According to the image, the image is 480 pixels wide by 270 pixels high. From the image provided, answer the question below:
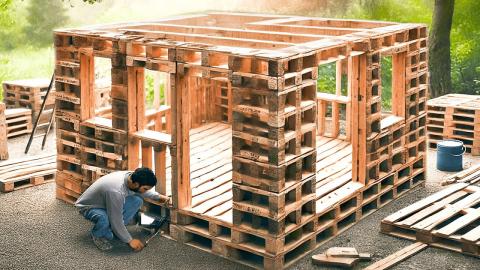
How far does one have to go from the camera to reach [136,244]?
11.7m

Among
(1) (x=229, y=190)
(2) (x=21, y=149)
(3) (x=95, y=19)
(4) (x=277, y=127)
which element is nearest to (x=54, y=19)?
(3) (x=95, y=19)

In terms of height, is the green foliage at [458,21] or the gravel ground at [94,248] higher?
the green foliage at [458,21]

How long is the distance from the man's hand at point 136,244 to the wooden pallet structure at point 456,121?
25.1 ft

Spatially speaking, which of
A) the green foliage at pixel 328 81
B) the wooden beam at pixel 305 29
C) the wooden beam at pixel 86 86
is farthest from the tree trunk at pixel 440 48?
the wooden beam at pixel 86 86

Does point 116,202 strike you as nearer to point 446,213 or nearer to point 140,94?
point 140,94

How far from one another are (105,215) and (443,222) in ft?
16.0

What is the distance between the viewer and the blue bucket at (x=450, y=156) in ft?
50.8

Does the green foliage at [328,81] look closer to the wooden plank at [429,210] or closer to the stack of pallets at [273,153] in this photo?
the wooden plank at [429,210]

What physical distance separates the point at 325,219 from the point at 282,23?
157 inches

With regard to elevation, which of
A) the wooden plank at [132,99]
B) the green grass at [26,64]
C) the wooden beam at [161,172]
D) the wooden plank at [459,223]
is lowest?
the wooden plank at [459,223]

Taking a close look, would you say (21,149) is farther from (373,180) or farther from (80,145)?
(373,180)

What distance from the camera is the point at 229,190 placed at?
1276 cm

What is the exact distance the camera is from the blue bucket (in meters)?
15.5

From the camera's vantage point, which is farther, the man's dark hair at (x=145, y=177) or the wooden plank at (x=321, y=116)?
the wooden plank at (x=321, y=116)
